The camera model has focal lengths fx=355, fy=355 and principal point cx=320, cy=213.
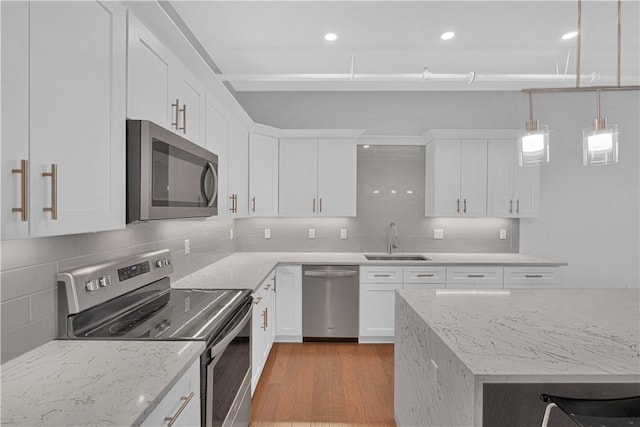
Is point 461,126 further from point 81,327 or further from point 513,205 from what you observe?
point 81,327

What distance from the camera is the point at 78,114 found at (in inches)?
44.9

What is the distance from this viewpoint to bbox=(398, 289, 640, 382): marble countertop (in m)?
1.14

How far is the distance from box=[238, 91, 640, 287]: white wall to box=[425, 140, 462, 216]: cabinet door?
A: 1.58 feet

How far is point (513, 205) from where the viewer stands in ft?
12.7

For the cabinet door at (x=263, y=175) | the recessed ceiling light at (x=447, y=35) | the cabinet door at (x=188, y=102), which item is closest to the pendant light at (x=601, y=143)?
the recessed ceiling light at (x=447, y=35)

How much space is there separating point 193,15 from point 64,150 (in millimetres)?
2010

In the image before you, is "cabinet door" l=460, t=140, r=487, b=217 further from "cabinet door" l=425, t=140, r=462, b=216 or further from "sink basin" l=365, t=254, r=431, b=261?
"sink basin" l=365, t=254, r=431, b=261

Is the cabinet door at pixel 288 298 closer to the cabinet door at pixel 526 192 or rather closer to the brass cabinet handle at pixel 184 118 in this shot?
the brass cabinet handle at pixel 184 118

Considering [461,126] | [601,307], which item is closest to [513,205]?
[461,126]

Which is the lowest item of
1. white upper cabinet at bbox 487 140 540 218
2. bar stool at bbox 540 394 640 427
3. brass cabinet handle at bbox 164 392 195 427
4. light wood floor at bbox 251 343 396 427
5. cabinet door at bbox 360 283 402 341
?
light wood floor at bbox 251 343 396 427

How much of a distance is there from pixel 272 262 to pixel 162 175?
1965mm

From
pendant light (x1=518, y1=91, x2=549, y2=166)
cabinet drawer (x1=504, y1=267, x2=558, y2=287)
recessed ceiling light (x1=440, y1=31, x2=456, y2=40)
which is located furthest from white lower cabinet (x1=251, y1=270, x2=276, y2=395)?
recessed ceiling light (x1=440, y1=31, x2=456, y2=40)

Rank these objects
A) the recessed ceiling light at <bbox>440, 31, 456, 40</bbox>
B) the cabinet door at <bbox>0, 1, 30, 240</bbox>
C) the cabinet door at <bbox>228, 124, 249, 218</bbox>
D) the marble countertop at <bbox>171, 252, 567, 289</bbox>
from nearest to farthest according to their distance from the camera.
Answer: the cabinet door at <bbox>0, 1, 30, 240</bbox> → the marble countertop at <bbox>171, 252, 567, 289</bbox> → the recessed ceiling light at <bbox>440, 31, 456, 40</bbox> → the cabinet door at <bbox>228, 124, 249, 218</bbox>

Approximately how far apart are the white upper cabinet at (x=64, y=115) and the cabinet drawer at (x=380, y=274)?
2605mm
